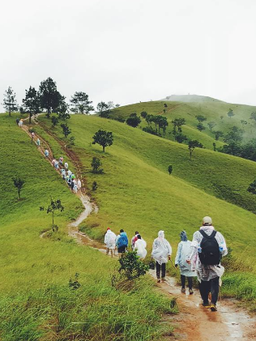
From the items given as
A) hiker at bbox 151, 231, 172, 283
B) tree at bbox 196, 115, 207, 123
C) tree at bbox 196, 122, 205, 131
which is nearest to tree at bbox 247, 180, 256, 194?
hiker at bbox 151, 231, 172, 283

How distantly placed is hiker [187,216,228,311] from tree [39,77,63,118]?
312 feet

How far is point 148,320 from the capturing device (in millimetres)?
6961

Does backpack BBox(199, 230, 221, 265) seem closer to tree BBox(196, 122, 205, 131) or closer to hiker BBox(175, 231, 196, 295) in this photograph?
hiker BBox(175, 231, 196, 295)

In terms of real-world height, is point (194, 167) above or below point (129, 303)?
below

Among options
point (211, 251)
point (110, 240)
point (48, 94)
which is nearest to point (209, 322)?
point (211, 251)

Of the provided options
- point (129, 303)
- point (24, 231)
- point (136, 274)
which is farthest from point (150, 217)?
point (129, 303)

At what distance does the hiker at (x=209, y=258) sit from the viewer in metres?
9.02

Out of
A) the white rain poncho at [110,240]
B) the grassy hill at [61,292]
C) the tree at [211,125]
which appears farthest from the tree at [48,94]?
the tree at [211,125]

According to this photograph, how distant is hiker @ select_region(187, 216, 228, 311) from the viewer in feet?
29.6

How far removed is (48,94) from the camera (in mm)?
98562

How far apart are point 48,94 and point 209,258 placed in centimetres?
9826

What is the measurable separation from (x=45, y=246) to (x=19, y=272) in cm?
684

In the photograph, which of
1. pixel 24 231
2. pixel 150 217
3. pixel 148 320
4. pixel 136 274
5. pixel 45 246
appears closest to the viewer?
pixel 148 320

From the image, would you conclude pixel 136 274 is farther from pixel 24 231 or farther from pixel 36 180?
pixel 36 180
